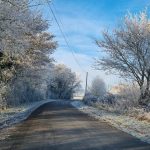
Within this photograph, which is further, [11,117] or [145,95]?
[145,95]

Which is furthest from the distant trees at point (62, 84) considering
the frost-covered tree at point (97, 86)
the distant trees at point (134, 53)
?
the distant trees at point (134, 53)

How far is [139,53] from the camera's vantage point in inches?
1238

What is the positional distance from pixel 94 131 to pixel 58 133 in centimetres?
201

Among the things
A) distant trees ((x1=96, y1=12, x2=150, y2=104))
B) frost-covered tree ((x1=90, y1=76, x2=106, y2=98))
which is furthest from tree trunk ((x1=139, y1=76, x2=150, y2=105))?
frost-covered tree ((x1=90, y1=76, x2=106, y2=98))

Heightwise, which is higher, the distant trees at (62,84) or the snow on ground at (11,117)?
the distant trees at (62,84)

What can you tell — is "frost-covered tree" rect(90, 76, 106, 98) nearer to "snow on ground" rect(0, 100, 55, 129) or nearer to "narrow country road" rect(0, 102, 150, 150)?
"snow on ground" rect(0, 100, 55, 129)

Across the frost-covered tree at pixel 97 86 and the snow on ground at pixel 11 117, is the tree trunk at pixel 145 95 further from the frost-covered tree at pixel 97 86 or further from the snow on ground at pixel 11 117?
the frost-covered tree at pixel 97 86

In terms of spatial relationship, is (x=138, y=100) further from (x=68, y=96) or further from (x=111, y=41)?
(x=68, y=96)

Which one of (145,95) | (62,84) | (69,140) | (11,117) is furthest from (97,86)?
(69,140)

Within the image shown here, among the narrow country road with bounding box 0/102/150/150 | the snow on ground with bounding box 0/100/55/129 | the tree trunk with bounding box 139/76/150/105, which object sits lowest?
the narrow country road with bounding box 0/102/150/150

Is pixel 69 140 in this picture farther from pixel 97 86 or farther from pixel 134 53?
pixel 97 86

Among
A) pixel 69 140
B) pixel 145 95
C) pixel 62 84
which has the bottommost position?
pixel 69 140

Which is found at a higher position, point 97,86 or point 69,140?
point 97,86

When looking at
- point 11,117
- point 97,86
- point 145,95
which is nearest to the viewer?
point 11,117
